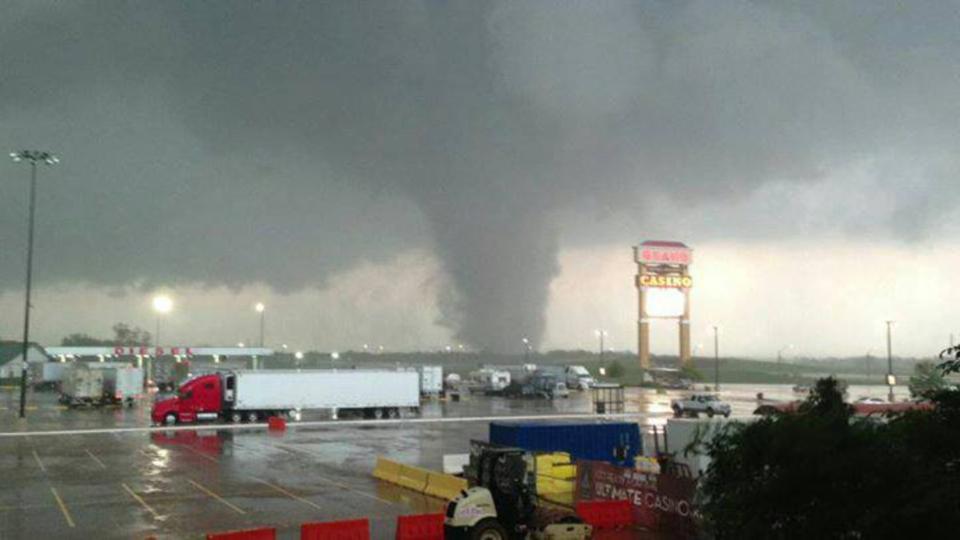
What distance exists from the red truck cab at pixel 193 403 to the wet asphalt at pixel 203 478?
6.27 ft

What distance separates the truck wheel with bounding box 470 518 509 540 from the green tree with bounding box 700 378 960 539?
27.4 feet

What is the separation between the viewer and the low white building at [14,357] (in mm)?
117156

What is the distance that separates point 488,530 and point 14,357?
133663 millimetres

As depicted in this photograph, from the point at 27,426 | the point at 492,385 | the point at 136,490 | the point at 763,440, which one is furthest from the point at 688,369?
the point at 763,440

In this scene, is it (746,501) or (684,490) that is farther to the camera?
(684,490)

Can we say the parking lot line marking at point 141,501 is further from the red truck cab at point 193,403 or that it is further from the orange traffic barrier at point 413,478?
the red truck cab at point 193,403

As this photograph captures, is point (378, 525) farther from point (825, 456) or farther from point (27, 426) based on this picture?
point (27, 426)

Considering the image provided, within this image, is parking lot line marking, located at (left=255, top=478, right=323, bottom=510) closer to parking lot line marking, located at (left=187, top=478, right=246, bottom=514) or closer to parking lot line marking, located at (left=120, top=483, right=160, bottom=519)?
parking lot line marking, located at (left=187, top=478, right=246, bottom=514)

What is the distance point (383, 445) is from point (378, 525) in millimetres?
19783

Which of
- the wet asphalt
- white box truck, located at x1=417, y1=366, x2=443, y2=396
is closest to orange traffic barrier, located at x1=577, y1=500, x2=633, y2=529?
the wet asphalt

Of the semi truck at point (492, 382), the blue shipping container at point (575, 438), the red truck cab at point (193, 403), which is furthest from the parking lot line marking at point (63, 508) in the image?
the semi truck at point (492, 382)

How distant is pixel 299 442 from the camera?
136ft

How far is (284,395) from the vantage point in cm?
5575

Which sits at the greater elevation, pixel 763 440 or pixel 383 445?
pixel 763 440
